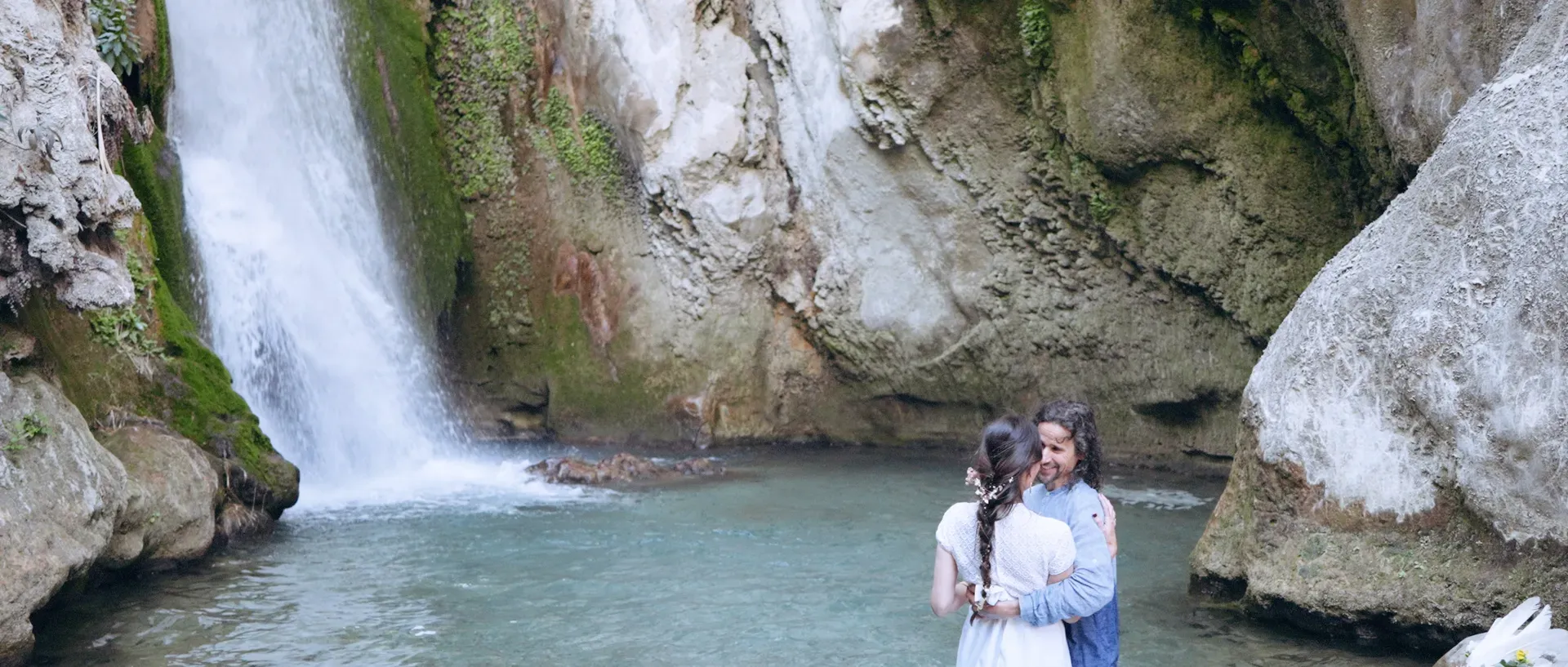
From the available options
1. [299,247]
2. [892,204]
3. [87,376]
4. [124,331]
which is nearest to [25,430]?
[87,376]

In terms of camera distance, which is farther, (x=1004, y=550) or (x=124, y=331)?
(x=124, y=331)

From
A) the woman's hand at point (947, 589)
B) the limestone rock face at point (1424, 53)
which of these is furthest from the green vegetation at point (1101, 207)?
the woman's hand at point (947, 589)

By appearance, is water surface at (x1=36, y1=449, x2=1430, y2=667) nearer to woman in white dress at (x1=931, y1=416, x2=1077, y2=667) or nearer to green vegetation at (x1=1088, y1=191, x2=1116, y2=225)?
green vegetation at (x1=1088, y1=191, x2=1116, y2=225)

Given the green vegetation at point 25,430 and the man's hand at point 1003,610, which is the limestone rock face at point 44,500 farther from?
the man's hand at point 1003,610

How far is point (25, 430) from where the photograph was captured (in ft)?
19.4

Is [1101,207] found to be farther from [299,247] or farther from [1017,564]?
[1017,564]

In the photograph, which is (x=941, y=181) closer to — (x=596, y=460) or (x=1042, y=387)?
(x=1042, y=387)

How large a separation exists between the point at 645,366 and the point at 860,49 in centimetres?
395

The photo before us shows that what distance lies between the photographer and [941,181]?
11.8 m

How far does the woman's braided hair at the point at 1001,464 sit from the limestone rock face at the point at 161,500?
201 inches

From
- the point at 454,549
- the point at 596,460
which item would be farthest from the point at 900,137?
the point at 454,549

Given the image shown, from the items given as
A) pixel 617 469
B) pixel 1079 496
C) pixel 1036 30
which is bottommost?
pixel 617 469

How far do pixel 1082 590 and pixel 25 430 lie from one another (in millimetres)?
4916

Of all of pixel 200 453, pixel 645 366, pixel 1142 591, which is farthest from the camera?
pixel 645 366
